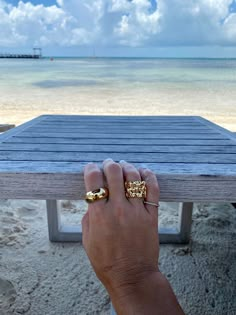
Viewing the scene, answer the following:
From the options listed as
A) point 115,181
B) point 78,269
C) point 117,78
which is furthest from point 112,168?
point 117,78

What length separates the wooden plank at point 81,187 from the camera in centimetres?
78

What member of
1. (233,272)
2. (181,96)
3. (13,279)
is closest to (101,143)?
(13,279)

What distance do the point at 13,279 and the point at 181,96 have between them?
429 inches

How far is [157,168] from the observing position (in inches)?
32.3

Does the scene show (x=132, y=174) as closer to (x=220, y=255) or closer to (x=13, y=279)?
(x=13, y=279)

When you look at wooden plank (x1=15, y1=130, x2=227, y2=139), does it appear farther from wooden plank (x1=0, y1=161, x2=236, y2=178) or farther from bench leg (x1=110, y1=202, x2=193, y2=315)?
bench leg (x1=110, y1=202, x2=193, y2=315)

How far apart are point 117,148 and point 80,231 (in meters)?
1.19

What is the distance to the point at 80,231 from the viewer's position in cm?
212

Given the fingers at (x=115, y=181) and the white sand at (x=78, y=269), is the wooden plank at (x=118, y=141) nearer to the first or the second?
the fingers at (x=115, y=181)

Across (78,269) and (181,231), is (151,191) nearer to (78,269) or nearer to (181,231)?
(78,269)

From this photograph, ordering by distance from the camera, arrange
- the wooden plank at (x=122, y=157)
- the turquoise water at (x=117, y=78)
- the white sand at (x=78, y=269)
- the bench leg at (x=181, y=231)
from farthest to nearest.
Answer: the turquoise water at (x=117, y=78)
the bench leg at (x=181, y=231)
the white sand at (x=78, y=269)
the wooden plank at (x=122, y=157)

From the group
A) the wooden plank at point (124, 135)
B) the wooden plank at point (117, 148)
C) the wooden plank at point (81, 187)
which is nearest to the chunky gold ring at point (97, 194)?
the wooden plank at point (81, 187)

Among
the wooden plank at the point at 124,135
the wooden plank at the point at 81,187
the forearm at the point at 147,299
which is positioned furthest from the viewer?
the wooden plank at the point at 124,135

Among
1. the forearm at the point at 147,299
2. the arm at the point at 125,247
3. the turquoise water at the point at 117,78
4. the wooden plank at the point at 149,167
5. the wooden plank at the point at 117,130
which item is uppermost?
the turquoise water at the point at 117,78
